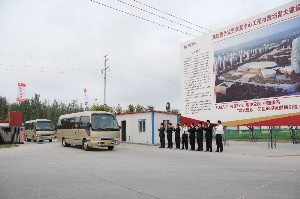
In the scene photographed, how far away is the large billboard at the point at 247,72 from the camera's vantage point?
1634 cm

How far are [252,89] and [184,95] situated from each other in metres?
5.31

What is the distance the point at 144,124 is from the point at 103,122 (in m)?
8.84

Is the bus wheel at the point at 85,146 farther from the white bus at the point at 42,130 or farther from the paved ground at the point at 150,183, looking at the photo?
the white bus at the point at 42,130

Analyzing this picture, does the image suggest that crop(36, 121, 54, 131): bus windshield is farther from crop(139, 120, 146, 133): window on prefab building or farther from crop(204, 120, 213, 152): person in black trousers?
crop(204, 120, 213, 152): person in black trousers

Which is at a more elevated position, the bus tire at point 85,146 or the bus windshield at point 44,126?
the bus windshield at point 44,126

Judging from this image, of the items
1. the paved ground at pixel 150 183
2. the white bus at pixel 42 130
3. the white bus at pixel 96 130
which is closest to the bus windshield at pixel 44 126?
the white bus at pixel 42 130

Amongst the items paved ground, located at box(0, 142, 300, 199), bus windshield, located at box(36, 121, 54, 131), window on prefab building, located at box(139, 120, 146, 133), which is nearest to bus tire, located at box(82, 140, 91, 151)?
window on prefab building, located at box(139, 120, 146, 133)

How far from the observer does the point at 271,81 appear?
17.1 m

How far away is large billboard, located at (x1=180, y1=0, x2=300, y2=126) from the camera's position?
16.3 meters

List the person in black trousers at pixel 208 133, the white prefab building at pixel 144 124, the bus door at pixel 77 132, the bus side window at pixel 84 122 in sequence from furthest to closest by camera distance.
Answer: the white prefab building at pixel 144 124 < the bus door at pixel 77 132 < the bus side window at pixel 84 122 < the person in black trousers at pixel 208 133

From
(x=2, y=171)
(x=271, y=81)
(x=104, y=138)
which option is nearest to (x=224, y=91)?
(x=271, y=81)

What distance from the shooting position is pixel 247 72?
18422 mm

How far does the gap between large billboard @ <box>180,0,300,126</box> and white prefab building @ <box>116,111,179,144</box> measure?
225 inches

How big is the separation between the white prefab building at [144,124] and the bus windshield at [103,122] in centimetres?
766
